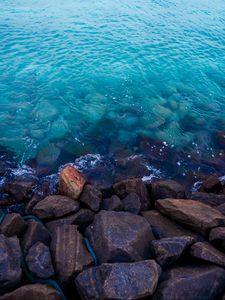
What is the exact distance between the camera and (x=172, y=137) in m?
12.6

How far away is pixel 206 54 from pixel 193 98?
20.4ft

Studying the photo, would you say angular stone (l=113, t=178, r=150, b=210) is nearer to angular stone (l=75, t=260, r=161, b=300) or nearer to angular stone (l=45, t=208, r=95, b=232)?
angular stone (l=45, t=208, r=95, b=232)

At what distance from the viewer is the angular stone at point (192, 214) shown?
7.33m

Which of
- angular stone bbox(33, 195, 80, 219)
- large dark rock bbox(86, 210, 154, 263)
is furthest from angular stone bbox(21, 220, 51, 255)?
large dark rock bbox(86, 210, 154, 263)

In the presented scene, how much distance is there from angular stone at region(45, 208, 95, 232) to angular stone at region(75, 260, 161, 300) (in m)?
1.78

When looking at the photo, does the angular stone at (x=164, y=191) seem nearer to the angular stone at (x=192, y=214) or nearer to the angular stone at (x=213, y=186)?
the angular stone at (x=192, y=214)

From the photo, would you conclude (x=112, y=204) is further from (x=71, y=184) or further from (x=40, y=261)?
(x=40, y=261)

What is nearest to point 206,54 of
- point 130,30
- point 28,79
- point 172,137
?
point 130,30

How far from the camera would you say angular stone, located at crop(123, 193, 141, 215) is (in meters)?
8.12

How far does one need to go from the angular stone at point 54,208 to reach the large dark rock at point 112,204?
0.79m

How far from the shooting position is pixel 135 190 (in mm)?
8812

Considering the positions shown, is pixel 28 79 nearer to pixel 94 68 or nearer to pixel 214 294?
pixel 94 68

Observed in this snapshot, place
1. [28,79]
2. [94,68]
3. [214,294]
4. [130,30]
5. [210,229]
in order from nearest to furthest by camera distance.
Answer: [214,294]
[210,229]
[28,79]
[94,68]
[130,30]

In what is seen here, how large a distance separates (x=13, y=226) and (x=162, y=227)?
3607 mm
